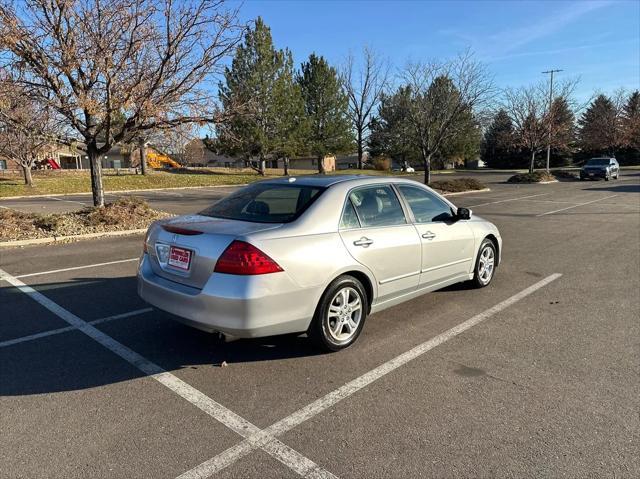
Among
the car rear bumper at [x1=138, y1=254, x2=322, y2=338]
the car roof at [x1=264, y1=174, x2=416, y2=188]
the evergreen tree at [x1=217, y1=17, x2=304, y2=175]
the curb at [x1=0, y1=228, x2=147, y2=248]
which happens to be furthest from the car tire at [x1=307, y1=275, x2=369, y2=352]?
the evergreen tree at [x1=217, y1=17, x2=304, y2=175]

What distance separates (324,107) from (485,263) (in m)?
41.7

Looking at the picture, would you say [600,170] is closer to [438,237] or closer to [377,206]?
[438,237]

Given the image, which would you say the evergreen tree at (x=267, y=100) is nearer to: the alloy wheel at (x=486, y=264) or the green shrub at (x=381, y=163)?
the green shrub at (x=381, y=163)

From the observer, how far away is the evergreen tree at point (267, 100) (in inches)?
1399

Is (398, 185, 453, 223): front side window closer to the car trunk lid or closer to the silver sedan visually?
the silver sedan

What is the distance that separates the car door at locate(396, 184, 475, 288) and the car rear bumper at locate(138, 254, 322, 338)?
1626 mm

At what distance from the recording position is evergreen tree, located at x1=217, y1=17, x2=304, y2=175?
3553 centimetres

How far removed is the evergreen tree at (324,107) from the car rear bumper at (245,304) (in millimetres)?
41041

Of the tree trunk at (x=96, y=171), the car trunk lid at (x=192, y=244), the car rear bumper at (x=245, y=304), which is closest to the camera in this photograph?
the car rear bumper at (x=245, y=304)

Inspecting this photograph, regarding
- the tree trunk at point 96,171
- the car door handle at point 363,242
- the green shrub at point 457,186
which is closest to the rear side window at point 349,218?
the car door handle at point 363,242

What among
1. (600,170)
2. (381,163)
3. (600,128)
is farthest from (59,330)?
(600,128)

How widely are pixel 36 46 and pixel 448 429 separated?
1079 cm

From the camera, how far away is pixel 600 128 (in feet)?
202

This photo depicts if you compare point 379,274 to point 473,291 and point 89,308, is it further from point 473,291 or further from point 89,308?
point 89,308
